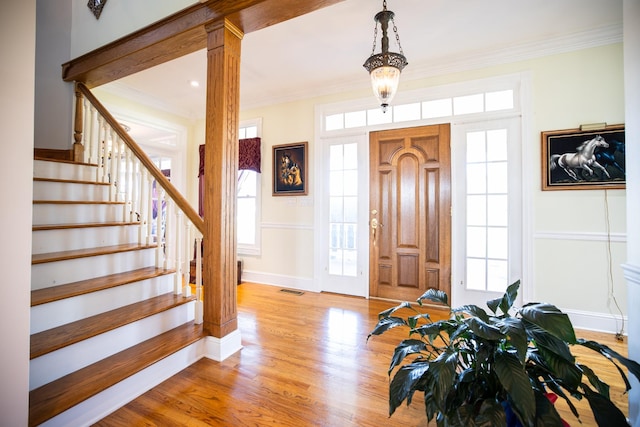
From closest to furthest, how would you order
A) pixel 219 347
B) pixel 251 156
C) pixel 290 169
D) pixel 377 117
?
pixel 219 347, pixel 377 117, pixel 290 169, pixel 251 156

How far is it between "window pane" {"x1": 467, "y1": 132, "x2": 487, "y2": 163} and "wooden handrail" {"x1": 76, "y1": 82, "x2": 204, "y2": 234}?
9.27 ft

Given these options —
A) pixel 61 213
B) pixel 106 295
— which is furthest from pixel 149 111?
pixel 106 295

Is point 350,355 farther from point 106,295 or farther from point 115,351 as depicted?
point 106,295

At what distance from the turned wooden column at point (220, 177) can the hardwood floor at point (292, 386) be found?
1.13 ft

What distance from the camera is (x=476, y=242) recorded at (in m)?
3.03

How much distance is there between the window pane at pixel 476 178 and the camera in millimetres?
2992

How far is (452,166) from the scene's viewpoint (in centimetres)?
310

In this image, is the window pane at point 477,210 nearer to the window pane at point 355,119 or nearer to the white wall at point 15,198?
the window pane at point 355,119

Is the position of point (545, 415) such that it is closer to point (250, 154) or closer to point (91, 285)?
point (91, 285)

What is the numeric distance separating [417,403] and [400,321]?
737 mm

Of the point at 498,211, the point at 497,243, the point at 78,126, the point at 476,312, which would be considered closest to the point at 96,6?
the point at 78,126

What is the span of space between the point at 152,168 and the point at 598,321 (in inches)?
171

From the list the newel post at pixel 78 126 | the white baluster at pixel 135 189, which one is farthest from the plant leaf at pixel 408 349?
the newel post at pixel 78 126

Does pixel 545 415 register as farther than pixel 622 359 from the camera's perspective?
No
